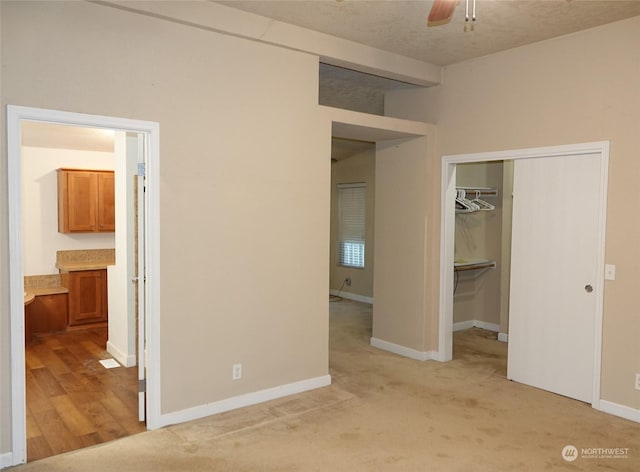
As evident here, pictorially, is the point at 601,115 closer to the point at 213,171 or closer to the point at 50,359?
the point at 213,171

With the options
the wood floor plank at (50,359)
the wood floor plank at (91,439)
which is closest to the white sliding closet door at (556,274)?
the wood floor plank at (91,439)

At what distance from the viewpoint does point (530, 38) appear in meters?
4.07

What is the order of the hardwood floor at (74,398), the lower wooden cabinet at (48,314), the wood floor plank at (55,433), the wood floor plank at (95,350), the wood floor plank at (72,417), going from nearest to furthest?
the wood floor plank at (55,433) → the hardwood floor at (74,398) → the wood floor plank at (72,417) → the wood floor plank at (95,350) → the lower wooden cabinet at (48,314)

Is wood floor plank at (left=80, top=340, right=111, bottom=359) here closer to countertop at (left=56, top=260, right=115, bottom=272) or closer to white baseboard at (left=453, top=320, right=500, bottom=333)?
countertop at (left=56, top=260, right=115, bottom=272)

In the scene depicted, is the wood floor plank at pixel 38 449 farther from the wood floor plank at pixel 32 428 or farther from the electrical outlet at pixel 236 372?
the electrical outlet at pixel 236 372

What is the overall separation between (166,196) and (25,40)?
119 cm

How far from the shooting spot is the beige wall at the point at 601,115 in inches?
144

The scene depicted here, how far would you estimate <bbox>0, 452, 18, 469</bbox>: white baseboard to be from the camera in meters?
2.84

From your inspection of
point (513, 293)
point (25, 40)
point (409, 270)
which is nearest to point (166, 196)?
point (25, 40)

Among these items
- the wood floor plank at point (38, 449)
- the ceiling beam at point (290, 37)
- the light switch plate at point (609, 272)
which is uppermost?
the ceiling beam at point (290, 37)

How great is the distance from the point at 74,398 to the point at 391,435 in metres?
2.57

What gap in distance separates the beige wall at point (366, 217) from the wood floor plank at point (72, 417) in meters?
5.28

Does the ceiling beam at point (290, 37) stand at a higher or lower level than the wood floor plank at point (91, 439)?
higher

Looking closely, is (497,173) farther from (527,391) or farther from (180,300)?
(180,300)
